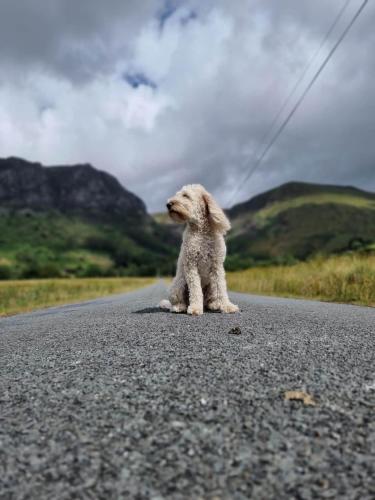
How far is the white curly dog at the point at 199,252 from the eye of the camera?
7.02 m

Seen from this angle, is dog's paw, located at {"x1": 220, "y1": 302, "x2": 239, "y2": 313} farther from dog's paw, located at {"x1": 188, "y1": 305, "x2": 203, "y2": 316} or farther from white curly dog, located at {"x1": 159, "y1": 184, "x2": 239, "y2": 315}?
dog's paw, located at {"x1": 188, "y1": 305, "x2": 203, "y2": 316}

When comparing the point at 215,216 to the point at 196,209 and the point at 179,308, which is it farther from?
the point at 179,308

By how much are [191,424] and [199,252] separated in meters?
4.90

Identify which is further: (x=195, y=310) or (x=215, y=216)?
(x=215, y=216)

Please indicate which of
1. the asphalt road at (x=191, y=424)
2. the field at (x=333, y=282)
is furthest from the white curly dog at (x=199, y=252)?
the field at (x=333, y=282)

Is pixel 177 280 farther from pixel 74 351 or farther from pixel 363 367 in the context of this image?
pixel 363 367

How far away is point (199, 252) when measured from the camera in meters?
7.06

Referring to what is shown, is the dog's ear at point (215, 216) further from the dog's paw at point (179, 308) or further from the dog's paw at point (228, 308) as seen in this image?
the dog's paw at point (179, 308)

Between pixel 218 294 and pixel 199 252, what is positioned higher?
pixel 199 252

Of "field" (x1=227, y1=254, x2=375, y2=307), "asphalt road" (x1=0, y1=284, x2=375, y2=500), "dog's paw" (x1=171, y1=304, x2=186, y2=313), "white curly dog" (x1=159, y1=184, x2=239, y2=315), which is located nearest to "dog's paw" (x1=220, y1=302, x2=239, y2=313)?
"white curly dog" (x1=159, y1=184, x2=239, y2=315)

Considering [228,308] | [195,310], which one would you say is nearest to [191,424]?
[195,310]

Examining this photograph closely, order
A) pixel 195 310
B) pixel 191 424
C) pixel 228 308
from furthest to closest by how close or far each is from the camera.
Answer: pixel 228 308
pixel 195 310
pixel 191 424

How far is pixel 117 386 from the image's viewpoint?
2850 mm

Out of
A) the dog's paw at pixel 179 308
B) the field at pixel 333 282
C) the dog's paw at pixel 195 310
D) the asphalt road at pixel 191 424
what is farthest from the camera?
the field at pixel 333 282
